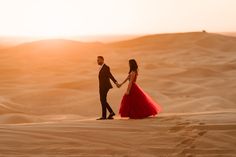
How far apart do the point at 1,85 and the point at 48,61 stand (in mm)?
14069

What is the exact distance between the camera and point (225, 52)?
154 ft

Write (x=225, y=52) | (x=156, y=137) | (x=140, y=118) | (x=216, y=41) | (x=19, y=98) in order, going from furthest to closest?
(x=216, y=41) → (x=225, y=52) → (x=19, y=98) → (x=140, y=118) → (x=156, y=137)

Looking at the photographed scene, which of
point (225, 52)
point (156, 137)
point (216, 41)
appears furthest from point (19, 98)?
point (216, 41)

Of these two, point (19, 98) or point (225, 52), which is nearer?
point (19, 98)

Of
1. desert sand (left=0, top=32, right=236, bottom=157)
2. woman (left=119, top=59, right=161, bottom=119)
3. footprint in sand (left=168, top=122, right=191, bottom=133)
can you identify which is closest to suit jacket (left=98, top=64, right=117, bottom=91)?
woman (left=119, top=59, right=161, bottom=119)

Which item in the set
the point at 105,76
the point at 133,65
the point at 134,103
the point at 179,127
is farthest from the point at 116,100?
the point at 179,127

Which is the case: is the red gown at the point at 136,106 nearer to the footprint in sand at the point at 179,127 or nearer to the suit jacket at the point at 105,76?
the suit jacket at the point at 105,76

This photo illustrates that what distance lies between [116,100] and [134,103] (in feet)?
36.1

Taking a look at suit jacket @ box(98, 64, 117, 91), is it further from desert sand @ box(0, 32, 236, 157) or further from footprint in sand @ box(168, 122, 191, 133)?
footprint in sand @ box(168, 122, 191, 133)

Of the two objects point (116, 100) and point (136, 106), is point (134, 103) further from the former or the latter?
point (116, 100)

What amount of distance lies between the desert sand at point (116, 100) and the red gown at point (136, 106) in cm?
24

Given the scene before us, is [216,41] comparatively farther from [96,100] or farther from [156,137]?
[156,137]

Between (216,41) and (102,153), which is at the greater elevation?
(216,41)

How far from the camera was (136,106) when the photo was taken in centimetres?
960
